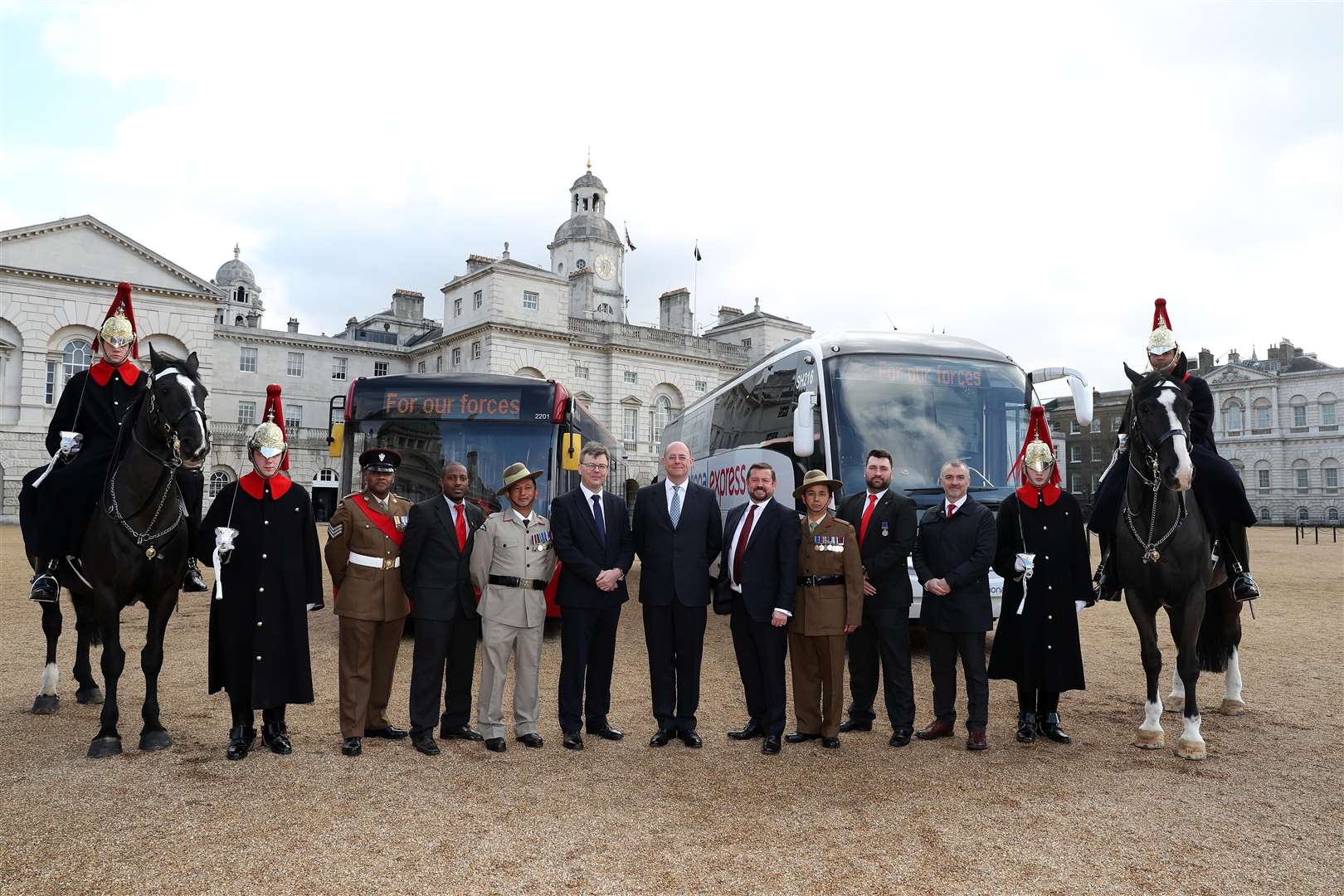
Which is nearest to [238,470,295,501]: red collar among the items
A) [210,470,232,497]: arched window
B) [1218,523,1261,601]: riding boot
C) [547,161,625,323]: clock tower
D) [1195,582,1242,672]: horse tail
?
[1218,523,1261,601]: riding boot

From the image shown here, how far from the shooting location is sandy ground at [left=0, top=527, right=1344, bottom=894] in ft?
13.3

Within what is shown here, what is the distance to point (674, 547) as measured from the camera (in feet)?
21.3

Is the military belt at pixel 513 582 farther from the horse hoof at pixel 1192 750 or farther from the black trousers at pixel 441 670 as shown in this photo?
the horse hoof at pixel 1192 750

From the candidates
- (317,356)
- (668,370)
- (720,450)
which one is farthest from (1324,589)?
(317,356)

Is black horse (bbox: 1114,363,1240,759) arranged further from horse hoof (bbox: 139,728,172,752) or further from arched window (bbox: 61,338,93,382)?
arched window (bbox: 61,338,93,382)

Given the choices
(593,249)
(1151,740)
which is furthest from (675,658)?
(593,249)

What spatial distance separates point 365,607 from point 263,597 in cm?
65

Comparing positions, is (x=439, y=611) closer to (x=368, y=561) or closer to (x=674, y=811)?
(x=368, y=561)

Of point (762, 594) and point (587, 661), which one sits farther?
point (587, 661)

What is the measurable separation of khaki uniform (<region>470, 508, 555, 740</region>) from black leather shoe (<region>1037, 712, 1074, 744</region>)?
141 inches

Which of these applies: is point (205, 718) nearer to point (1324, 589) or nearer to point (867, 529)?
point (867, 529)

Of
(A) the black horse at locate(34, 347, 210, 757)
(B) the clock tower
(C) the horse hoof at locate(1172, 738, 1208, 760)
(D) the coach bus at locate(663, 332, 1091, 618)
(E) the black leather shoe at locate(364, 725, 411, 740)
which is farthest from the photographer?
(B) the clock tower

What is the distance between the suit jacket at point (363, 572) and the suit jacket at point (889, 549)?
11.0 ft

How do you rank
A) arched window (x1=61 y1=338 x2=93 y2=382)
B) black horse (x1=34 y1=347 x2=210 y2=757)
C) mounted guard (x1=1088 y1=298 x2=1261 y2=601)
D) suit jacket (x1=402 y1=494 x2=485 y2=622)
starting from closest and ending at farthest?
black horse (x1=34 y1=347 x2=210 y2=757) → suit jacket (x1=402 y1=494 x2=485 y2=622) → mounted guard (x1=1088 y1=298 x2=1261 y2=601) → arched window (x1=61 y1=338 x2=93 y2=382)
